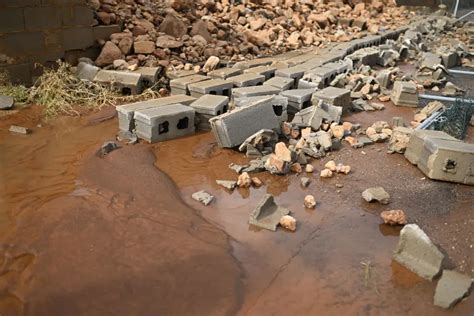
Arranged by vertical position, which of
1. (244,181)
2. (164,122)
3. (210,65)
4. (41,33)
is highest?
(41,33)

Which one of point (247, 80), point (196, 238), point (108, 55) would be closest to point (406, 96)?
point (247, 80)

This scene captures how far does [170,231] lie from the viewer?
3.35 metres

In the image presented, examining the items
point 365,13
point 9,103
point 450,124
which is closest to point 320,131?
point 450,124

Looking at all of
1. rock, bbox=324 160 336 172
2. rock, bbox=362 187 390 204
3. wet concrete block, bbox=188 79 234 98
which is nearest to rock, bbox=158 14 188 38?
wet concrete block, bbox=188 79 234 98

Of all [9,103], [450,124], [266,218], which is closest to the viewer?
[266,218]

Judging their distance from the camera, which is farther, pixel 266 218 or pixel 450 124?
pixel 450 124

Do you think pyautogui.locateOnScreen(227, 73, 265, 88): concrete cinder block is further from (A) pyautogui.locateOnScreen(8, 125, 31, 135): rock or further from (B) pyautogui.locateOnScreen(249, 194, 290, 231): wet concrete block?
(B) pyautogui.locateOnScreen(249, 194, 290, 231): wet concrete block

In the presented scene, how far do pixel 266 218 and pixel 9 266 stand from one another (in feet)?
6.54

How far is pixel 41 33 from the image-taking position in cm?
695

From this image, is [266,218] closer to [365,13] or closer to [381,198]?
[381,198]

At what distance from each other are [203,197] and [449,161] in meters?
2.58

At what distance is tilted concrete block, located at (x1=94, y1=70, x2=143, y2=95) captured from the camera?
684 centimetres

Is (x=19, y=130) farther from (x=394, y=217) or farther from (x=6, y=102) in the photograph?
(x=394, y=217)

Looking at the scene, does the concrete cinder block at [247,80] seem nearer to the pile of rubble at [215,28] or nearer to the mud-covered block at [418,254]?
the pile of rubble at [215,28]
